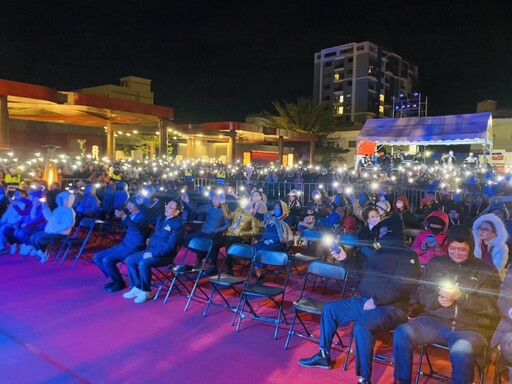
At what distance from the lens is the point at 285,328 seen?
15.2 ft

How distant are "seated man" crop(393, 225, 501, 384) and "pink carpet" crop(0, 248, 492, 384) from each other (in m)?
0.53

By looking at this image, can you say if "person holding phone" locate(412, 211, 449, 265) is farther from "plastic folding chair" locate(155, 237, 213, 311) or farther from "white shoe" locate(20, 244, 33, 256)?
"white shoe" locate(20, 244, 33, 256)

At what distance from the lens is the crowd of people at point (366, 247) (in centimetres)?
336

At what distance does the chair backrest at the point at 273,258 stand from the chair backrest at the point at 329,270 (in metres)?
0.38

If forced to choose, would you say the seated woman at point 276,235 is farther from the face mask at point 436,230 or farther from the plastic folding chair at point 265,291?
the face mask at point 436,230

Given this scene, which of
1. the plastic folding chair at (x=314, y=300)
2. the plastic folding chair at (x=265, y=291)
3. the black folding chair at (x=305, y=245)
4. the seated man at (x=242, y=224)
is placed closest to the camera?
the plastic folding chair at (x=314, y=300)

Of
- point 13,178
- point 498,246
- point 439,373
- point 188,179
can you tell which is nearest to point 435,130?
point 188,179

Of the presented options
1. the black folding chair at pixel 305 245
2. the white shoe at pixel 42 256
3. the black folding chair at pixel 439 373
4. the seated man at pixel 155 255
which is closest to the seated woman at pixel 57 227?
the white shoe at pixel 42 256

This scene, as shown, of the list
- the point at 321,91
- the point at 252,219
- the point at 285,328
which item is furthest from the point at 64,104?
the point at 321,91

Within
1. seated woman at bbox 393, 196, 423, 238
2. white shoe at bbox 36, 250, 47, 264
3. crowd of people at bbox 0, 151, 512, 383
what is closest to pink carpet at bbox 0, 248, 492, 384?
crowd of people at bbox 0, 151, 512, 383

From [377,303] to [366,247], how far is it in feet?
6.00

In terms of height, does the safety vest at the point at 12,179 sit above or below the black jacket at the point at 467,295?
above

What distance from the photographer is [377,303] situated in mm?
3867

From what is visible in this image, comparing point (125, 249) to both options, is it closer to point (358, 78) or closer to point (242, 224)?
point (242, 224)
